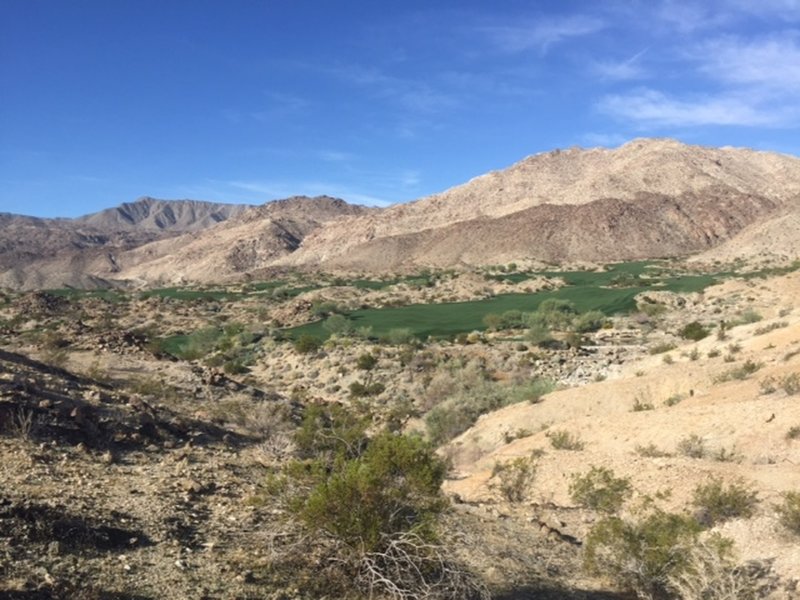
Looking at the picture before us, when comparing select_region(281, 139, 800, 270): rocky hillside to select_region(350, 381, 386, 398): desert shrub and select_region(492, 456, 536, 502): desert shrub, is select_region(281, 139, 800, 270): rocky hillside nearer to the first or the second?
select_region(350, 381, 386, 398): desert shrub

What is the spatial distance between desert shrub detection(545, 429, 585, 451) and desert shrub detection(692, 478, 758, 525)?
4539mm

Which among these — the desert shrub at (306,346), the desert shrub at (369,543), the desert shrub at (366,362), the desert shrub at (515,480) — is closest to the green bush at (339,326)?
the desert shrub at (306,346)

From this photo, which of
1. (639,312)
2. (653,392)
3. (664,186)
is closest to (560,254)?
(664,186)

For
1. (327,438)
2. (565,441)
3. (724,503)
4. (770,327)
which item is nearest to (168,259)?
(770,327)

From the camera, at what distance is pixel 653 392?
1995 centimetres

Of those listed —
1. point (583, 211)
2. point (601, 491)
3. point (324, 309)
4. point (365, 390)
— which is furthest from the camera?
point (583, 211)

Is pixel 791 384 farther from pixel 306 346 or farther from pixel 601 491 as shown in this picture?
pixel 306 346

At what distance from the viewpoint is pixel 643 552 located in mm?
8023

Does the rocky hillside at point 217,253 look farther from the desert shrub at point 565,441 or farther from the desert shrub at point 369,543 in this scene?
the desert shrub at point 369,543

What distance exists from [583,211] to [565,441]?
10869 centimetres

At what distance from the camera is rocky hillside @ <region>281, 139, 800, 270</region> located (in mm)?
111375

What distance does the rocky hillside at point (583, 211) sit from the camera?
111 metres

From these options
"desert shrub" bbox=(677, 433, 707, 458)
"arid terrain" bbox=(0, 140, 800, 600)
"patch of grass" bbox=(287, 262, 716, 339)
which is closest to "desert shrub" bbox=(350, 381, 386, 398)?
"arid terrain" bbox=(0, 140, 800, 600)

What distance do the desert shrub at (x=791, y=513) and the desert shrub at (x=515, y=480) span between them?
4093 millimetres
